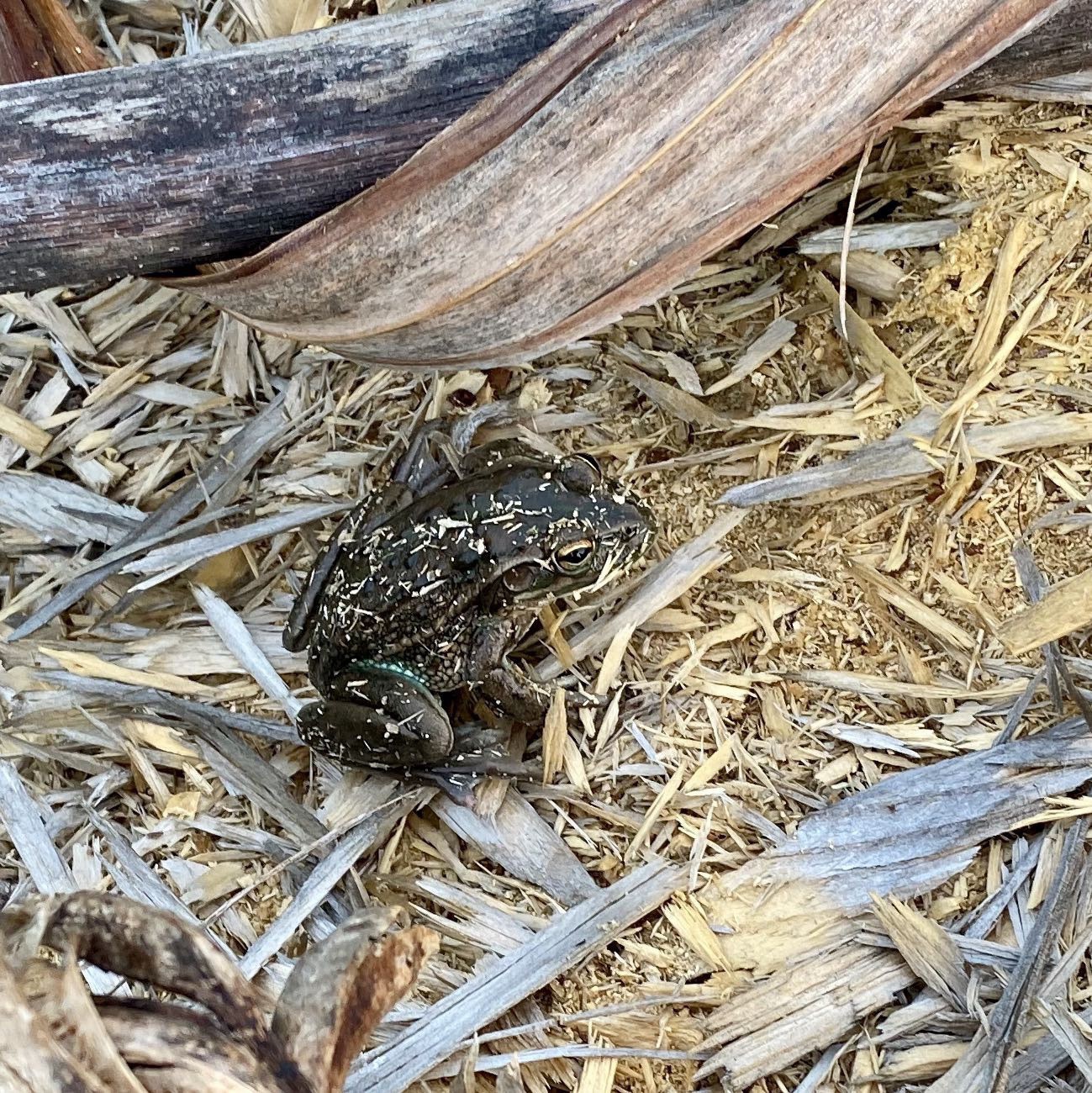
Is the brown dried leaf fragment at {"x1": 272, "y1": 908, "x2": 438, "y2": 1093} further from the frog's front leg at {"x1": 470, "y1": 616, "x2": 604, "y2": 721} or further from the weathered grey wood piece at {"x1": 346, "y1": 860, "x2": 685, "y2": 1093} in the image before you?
the frog's front leg at {"x1": 470, "y1": 616, "x2": 604, "y2": 721}

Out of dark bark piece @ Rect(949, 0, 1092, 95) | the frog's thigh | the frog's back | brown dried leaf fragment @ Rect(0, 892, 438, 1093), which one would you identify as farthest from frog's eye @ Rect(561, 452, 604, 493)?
brown dried leaf fragment @ Rect(0, 892, 438, 1093)

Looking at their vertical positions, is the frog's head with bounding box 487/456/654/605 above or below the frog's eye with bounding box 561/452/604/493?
below

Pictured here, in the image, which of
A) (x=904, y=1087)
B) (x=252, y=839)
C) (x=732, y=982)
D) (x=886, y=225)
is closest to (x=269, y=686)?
(x=252, y=839)

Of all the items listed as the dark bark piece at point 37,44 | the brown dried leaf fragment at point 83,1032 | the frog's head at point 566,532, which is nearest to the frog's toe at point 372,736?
the frog's head at point 566,532

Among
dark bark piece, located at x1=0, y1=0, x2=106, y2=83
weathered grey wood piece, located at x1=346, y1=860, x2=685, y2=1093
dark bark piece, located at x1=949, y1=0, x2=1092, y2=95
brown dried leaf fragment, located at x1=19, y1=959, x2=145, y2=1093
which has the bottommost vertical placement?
weathered grey wood piece, located at x1=346, y1=860, x2=685, y2=1093

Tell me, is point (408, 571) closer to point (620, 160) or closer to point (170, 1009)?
point (620, 160)

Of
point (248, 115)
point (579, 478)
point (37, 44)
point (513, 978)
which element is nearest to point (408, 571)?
point (579, 478)
